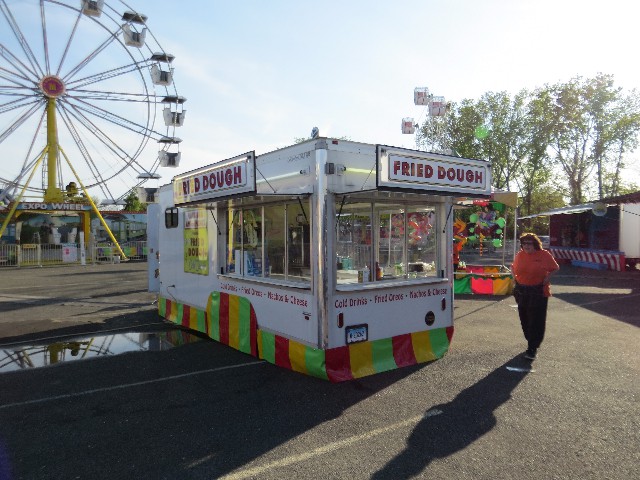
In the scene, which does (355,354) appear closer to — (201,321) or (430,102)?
(201,321)

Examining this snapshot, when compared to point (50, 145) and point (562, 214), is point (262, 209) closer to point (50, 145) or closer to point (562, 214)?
point (562, 214)

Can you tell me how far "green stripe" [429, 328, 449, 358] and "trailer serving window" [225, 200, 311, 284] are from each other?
1.92 metres

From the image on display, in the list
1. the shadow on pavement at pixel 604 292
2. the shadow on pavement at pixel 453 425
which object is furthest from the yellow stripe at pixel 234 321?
the shadow on pavement at pixel 604 292

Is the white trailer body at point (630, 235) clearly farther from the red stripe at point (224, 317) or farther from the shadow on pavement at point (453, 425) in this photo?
the red stripe at point (224, 317)

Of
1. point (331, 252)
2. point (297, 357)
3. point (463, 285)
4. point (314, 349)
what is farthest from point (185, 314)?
point (463, 285)

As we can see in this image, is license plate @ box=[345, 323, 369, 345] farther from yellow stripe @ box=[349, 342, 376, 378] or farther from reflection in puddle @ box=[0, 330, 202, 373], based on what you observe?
reflection in puddle @ box=[0, 330, 202, 373]

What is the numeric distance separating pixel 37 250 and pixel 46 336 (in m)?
19.0

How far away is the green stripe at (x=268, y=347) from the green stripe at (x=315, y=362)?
673mm

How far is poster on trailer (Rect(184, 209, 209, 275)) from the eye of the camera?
713cm

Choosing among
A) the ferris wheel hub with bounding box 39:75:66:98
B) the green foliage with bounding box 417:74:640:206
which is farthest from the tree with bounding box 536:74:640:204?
the ferris wheel hub with bounding box 39:75:66:98

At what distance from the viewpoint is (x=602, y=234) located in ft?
67.7

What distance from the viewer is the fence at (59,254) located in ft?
75.7

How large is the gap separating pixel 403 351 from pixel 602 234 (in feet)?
62.3

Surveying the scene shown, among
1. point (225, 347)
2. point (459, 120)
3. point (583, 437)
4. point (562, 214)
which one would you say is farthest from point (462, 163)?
point (459, 120)
